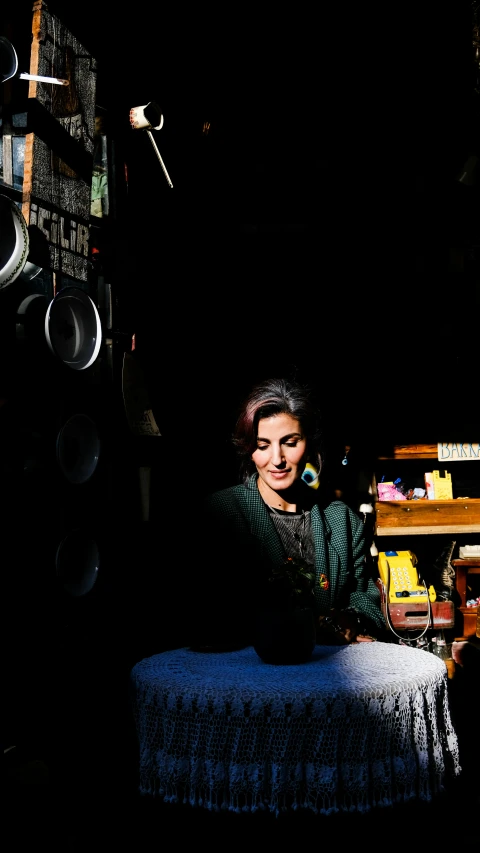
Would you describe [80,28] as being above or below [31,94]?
above

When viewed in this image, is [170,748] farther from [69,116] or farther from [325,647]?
[69,116]

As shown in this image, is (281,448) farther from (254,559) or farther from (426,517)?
(426,517)

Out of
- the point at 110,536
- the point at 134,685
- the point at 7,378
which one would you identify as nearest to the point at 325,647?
the point at 134,685

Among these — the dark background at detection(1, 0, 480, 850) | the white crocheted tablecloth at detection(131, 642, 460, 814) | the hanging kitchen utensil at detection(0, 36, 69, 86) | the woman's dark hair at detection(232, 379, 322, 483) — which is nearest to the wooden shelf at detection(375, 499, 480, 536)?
the dark background at detection(1, 0, 480, 850)

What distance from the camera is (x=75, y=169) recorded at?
10.2ft

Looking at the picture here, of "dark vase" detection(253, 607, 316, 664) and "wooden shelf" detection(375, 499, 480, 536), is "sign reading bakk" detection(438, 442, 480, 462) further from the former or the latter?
"dark vase" detection(253, 607, 316, 664)

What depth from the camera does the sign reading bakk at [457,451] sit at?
5.37m

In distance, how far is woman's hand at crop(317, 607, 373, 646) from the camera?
311 cm

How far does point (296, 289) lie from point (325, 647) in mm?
2797

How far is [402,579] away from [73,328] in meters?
3.11

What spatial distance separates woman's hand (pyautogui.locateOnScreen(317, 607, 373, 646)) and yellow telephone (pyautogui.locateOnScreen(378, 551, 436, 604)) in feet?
6.23

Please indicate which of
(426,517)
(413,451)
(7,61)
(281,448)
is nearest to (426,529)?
(426,517)

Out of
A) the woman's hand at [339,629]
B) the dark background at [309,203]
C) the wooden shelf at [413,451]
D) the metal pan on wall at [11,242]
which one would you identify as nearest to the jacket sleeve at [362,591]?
the woman's hand at [339,629]

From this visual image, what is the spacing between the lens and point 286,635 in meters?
2.68
